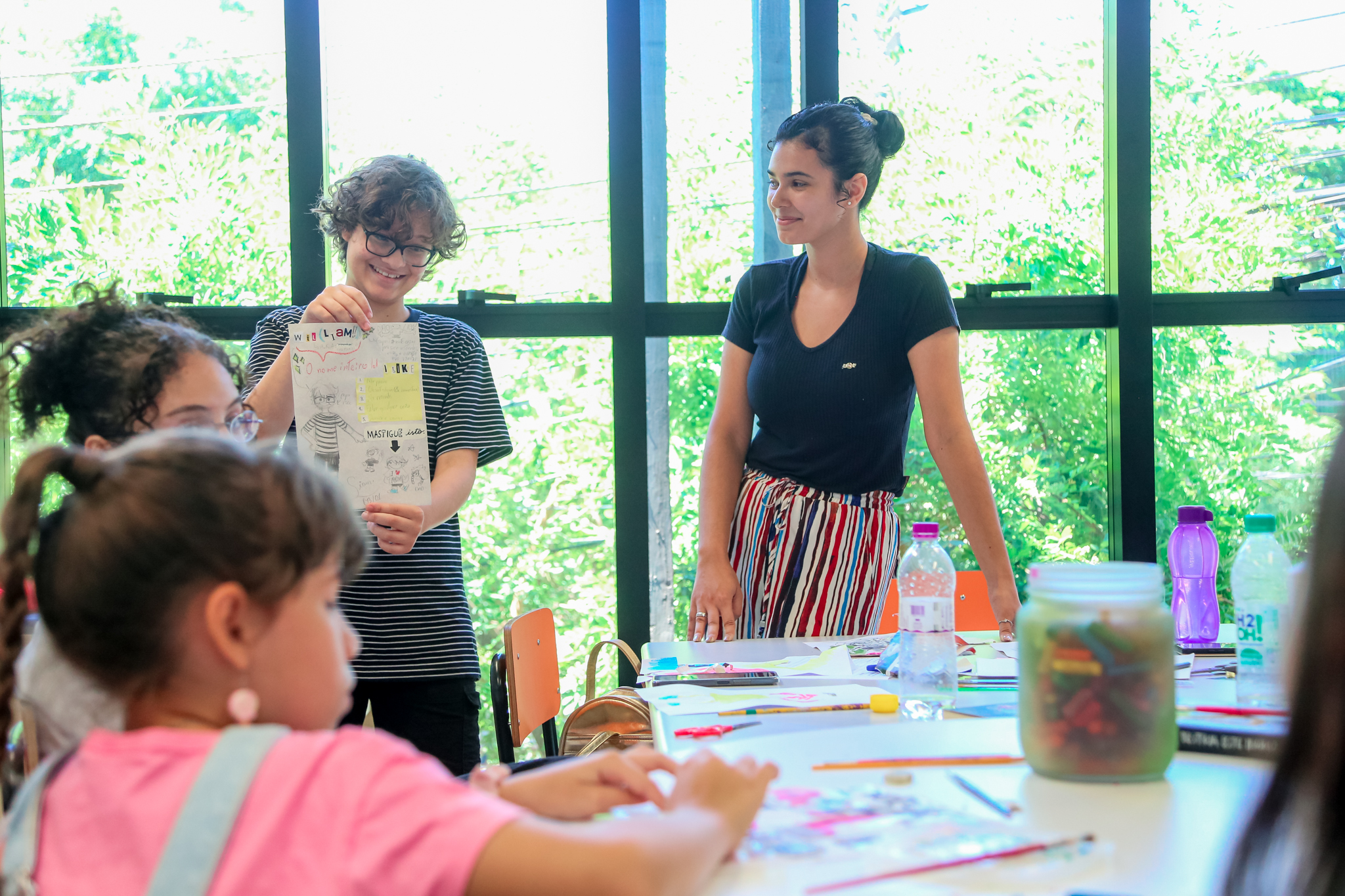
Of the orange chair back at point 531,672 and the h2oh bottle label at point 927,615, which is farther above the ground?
the h2oh bottle label at point 927,615

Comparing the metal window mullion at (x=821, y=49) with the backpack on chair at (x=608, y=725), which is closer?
the backpack on chair at (x=608, y=725)

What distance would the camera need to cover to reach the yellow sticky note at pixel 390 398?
204 cm

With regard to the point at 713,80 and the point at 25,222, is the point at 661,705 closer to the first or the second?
the point at 713,80

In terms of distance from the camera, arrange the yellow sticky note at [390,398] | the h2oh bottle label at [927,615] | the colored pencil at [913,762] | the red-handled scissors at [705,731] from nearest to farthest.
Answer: the colored pencil at [913,762], the red-handled scissors at [705,731], the h2oh bottle label at [927,615], the yellow sticky note at [390,398]

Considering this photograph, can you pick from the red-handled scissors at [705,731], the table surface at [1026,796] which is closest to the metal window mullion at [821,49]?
the table surface at [1026,796]

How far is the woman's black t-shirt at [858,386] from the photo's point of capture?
238 centimetres

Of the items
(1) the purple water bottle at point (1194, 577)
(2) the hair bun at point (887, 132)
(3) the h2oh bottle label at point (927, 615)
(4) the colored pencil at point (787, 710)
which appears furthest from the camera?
(2) the hair bun at point (887, 132)

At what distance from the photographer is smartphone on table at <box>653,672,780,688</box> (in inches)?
66.8

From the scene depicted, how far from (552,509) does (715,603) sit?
1.00m

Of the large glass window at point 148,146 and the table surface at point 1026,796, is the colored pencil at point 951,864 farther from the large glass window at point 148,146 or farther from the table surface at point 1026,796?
the large glass window at point 148,146

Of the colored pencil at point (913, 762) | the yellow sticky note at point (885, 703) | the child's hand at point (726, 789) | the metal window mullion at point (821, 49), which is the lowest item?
the yellow sticky note at point (885, 703)

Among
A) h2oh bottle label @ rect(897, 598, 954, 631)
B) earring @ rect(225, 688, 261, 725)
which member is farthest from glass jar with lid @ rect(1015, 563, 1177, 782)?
earring @ rect(225, 688, 261, 725)

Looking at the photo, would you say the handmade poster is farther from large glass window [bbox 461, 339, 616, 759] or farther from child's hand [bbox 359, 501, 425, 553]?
large glass window [bbox 461, 339, 616, 759]

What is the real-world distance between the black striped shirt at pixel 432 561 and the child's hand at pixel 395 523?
4.5 inches
